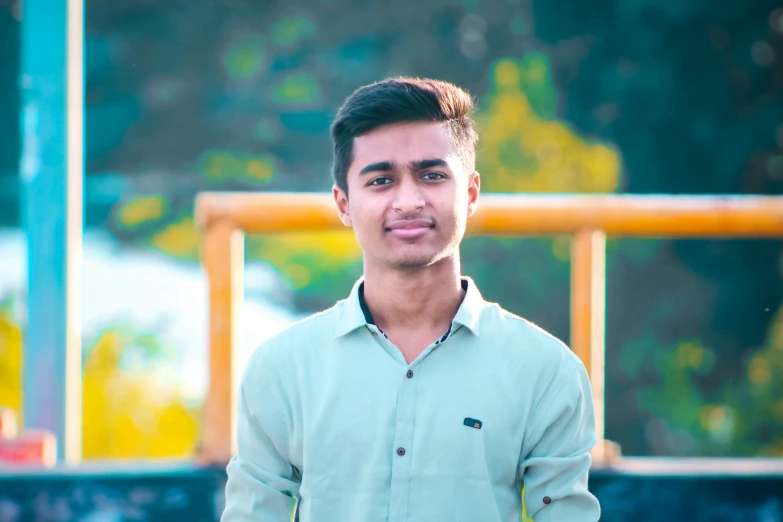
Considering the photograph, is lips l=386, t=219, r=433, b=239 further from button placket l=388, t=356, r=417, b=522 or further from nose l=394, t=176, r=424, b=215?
button placket l=388, t=356, r=417, b=522

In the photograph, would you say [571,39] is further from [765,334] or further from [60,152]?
[60,152]

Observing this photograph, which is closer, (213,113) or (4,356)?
(4,356)

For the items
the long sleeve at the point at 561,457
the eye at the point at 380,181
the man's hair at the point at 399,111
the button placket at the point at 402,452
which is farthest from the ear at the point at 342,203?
the long sleeve at the point at 561,457

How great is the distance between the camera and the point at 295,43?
10.8 meters

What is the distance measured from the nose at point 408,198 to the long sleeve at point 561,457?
431mm

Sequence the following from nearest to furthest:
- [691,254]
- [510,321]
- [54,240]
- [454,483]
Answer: [454,483] < [510,321] < [54,240] < [691,254]

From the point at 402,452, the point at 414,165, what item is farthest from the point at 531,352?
the point at 414,165

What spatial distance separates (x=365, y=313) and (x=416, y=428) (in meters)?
0.26

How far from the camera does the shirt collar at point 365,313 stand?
1.90 meters

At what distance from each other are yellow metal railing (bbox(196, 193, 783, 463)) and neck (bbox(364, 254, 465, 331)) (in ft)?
2.66

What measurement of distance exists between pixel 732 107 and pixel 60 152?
338 inches

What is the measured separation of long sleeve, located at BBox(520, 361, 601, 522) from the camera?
1.83 m

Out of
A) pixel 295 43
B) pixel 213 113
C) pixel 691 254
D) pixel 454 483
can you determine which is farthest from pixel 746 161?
pixel 454 483

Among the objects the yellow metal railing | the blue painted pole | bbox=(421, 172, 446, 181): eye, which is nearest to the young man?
bbox=(421, 172, 446, 181): eye
